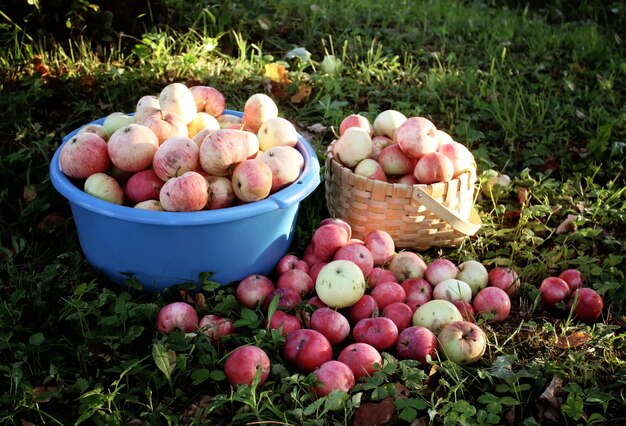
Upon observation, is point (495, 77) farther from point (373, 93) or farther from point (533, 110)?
point (373, 93)

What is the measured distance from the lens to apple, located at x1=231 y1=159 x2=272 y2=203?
2656mm

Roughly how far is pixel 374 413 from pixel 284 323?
559 mm

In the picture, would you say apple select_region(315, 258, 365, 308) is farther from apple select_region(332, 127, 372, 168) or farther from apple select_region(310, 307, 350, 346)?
apple select_region(332, 127, 372, 168)

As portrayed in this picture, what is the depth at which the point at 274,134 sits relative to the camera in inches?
120

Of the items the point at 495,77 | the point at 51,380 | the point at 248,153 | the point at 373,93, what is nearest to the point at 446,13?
the point at 495,77

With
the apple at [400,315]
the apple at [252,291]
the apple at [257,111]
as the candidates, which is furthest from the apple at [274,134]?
the apple at [400,315]

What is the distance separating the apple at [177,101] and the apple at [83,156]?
36 cm

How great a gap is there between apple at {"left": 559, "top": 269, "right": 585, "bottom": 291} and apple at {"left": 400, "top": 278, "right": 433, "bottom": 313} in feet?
2.07

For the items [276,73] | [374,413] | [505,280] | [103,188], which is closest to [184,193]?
[103,188]

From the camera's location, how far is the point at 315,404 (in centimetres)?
217

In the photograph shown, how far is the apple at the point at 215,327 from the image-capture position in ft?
8.25

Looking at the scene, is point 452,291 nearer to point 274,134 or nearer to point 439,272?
point 439,272

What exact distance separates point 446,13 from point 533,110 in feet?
6.52

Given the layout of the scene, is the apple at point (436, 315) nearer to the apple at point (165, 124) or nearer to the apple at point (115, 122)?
the apple at point (165, 124)
